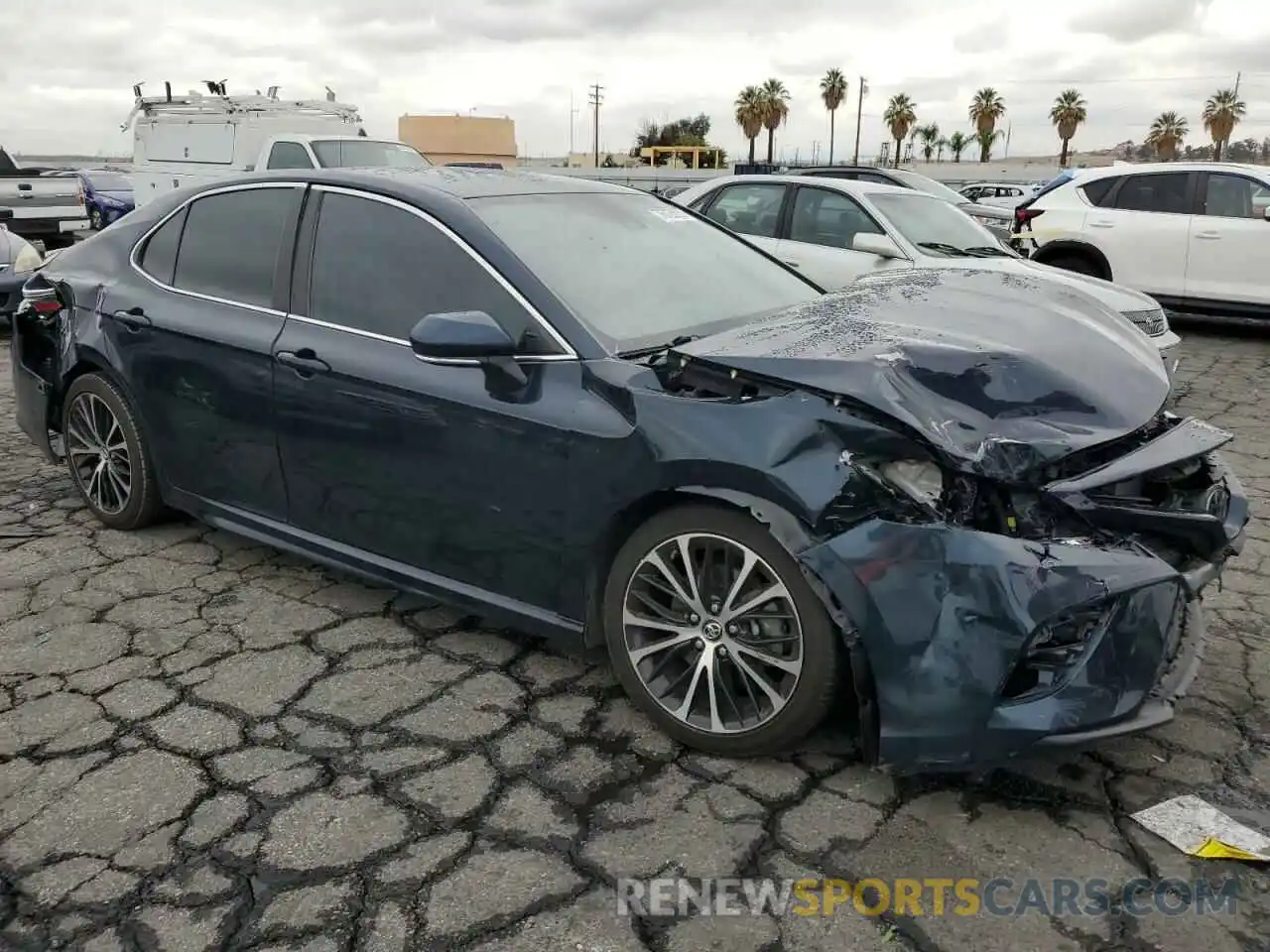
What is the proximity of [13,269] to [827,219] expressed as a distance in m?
7.05

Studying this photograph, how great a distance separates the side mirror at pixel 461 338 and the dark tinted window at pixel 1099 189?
31.0 feet

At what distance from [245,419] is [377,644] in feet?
3.14

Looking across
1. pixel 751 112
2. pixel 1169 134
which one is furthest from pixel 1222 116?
pixel 751 112

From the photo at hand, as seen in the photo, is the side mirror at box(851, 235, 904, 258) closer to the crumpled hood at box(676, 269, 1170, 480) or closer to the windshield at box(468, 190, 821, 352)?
the windshield at box(468, 190, 821, 352)

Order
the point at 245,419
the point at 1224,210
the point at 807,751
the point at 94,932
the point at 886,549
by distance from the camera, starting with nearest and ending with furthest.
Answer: the point at 94,932 → the point at 886,549 → the point at 807,751 → the point at 245,419 → the point at 1224,210

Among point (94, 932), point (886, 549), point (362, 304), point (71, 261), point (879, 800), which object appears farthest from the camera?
point (71, 261)

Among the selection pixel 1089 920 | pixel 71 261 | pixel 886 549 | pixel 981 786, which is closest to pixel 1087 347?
pixel 886 549

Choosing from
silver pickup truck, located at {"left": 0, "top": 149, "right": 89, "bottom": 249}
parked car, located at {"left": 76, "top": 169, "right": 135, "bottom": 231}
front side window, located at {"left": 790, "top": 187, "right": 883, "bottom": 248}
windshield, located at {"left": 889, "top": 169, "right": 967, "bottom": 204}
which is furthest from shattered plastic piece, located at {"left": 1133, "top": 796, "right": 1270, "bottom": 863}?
parked car, located at {"left": 76, "top": 169, "right": 135, "bottom": 231}

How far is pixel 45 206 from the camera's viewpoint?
46.0ft

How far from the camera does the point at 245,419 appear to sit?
377 centimetres

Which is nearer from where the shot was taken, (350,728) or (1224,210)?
(350,728)

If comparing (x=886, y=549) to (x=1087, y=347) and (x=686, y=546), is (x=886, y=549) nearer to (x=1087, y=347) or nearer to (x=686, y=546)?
(x=686, y=546)

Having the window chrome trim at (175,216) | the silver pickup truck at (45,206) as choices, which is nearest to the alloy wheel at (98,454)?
the window chrome trim at (175,216)

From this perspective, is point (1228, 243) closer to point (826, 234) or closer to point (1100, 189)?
point (1100, 189)
